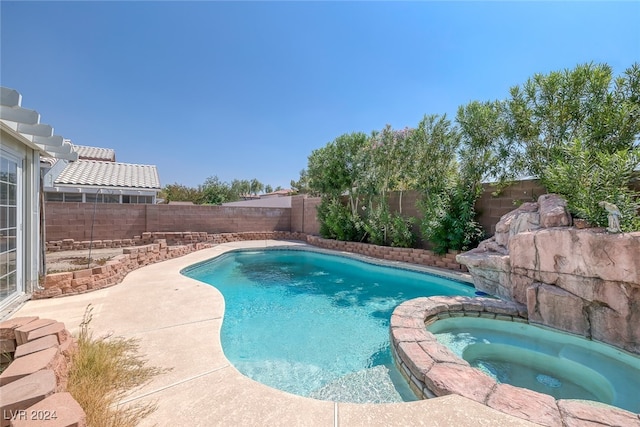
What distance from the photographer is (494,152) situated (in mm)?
7746

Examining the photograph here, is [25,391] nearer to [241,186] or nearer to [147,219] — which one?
[147,219]

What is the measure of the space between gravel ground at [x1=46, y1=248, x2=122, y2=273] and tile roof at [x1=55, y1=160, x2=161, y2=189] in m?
6.89

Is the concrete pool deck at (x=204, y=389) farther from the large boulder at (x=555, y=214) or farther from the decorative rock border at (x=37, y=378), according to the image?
the large boulder at (x=555, y=214)

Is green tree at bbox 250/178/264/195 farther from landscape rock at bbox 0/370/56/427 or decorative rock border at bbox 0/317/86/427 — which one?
landscape rock at bbox 0/370/56/427

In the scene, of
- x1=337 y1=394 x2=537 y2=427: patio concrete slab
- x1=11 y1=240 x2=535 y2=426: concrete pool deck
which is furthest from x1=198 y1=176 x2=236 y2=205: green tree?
x1=337 y1=394 x2=537 y2=427: patio concrete slab

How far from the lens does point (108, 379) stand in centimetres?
246

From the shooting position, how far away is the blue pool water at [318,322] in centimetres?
→ 327

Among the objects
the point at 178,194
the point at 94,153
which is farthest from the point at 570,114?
the point at 178,194

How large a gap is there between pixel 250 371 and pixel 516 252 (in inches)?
203

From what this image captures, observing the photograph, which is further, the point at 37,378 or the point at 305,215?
the point at 305,215

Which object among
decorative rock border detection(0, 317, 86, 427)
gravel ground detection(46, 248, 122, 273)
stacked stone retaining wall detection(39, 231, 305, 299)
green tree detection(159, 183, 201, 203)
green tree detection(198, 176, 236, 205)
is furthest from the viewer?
green tree detection(198, 176, 236, 205)

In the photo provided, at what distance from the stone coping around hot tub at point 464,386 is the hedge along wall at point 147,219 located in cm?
1200

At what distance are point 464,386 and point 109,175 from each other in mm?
20491

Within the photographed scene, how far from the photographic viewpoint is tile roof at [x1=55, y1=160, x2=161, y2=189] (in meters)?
15.1
